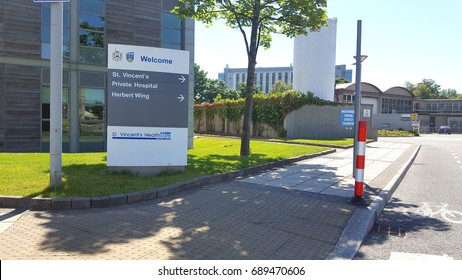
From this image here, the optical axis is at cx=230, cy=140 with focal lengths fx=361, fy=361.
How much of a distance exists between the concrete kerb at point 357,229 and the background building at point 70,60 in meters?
16.2

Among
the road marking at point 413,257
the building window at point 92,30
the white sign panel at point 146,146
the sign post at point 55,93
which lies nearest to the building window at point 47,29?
the building window at point 92,30

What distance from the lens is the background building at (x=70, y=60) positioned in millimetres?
17203

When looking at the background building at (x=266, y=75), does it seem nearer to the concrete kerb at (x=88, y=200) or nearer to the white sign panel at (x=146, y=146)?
the white sign panel at (x=146, y=146)

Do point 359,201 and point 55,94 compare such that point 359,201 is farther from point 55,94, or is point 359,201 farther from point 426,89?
point 426,89

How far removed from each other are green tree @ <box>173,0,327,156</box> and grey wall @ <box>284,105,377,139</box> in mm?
13823

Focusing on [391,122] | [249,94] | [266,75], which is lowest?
[391,122]

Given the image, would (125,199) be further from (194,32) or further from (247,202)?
(194,32)

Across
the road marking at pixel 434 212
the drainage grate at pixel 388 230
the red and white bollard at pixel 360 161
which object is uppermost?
the red and white bollard at pixel 360 161

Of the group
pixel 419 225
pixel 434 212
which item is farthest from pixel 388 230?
pixel 434 212

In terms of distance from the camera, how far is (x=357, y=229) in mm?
5047

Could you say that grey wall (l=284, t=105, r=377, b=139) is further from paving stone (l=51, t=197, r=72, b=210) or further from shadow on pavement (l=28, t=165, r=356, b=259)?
paving stone (l=51, t=197, r=72, b=210)

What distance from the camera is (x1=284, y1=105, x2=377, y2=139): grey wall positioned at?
28.3 meters

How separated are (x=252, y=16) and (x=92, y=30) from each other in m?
9.73
